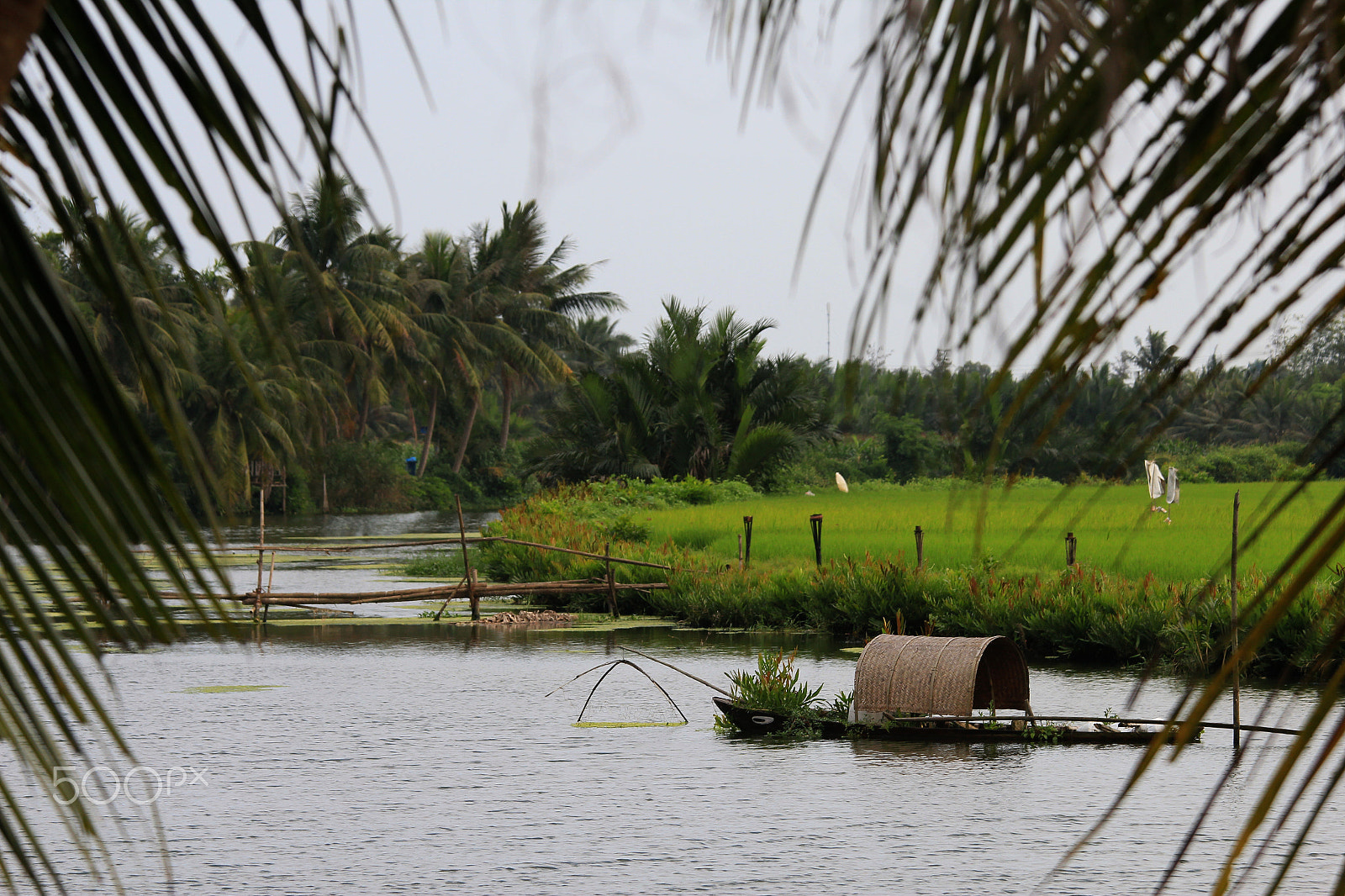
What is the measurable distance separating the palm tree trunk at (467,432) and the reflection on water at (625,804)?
98.8ft

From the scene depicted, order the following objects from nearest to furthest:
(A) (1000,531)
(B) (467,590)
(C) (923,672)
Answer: (C) (923,672) < (B) (467,590) < (A) (1000,531)

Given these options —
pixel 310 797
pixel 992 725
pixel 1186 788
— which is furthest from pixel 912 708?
pixel 310 797

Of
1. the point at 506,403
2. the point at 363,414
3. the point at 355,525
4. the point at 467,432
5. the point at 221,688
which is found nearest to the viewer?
the point at 221,688

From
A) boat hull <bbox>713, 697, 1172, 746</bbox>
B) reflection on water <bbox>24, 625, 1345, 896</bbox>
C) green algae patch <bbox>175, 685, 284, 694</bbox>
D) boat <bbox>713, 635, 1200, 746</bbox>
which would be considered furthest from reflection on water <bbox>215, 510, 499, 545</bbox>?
boat <bbox>713, 635, 1200, 746</bbox>

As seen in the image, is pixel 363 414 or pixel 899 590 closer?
pixel 899 590

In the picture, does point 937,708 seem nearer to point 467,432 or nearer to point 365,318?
point 365,318

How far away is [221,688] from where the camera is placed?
1218cm

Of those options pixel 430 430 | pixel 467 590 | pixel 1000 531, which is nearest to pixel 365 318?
pixel 430 430

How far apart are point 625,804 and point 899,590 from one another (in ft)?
22.5

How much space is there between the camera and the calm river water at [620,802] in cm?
667

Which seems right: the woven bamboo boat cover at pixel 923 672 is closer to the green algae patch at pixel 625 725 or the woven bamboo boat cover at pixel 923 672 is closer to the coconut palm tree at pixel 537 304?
the green algae patch at pixel 625 725

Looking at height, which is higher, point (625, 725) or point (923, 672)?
point (923, 672)

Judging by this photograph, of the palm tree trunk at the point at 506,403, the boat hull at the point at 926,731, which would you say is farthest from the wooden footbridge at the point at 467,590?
the palm tree trunk at the point at 506,403

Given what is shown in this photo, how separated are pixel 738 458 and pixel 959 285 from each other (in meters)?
28.9
